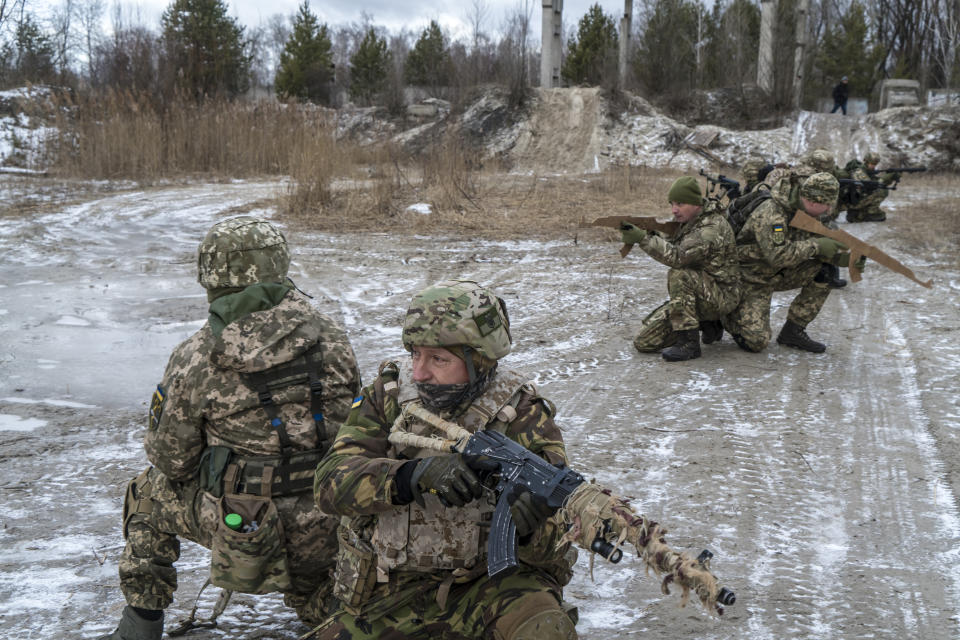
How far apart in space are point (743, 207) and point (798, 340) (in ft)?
3.68

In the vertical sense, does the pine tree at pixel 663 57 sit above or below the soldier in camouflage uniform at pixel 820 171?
above

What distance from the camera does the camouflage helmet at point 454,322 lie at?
92.2 inches

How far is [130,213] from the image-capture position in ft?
39.2

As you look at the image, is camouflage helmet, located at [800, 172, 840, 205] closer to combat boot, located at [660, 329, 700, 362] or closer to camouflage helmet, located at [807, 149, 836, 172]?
combat boot, located at [660, 329, 700, 362]

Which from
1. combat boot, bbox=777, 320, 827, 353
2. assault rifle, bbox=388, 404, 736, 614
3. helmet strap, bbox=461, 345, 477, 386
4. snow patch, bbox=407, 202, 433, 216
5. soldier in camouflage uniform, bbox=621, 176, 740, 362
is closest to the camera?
assault rifle, bbox=388, 404, 736, 614

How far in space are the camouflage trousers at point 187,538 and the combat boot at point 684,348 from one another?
3884 millimetres

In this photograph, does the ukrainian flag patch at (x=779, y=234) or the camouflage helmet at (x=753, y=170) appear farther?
the camouflage helmet at (x=753, y=170)

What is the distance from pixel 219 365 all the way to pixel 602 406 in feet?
10.1

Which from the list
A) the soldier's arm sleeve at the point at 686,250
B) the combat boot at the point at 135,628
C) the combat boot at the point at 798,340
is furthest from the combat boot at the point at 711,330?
the combat boot at the point at 135,628

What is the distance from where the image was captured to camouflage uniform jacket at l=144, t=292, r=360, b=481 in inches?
103

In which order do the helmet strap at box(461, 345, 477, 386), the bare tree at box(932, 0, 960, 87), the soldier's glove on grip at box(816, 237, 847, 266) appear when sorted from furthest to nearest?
1. the bare tree at box(932, 0, 960, 87)
2. the soldier's glove on grip at box(816, 237, 847, 266)
3. the helmet strap at box(461, 345, 477, 386)

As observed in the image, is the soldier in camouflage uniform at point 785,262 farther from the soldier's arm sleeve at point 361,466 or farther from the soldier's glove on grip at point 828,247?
the soldier's arm sleeve at point 361,466

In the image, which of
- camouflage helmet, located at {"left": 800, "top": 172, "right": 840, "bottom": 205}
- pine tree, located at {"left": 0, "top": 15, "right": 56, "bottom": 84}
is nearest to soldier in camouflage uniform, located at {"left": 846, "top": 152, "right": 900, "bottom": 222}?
camouflage helmet, located at {"left": 800, "top": 172, "right": 840, "bottom": 205}

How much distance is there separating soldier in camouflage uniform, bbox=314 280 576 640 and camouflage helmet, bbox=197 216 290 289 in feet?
2.16
